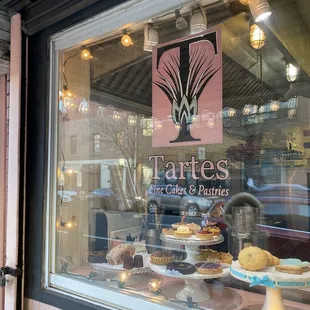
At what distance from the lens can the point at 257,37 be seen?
3.10m

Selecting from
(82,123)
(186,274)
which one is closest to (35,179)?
(82,123)

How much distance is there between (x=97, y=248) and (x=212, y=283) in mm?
819

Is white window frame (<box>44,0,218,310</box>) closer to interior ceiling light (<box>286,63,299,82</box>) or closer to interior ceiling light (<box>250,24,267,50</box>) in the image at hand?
interior ceiling light (<box>250,24,267,50</box>)

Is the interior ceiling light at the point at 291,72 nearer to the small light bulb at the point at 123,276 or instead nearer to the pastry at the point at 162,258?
the pastry at the point at 162,258

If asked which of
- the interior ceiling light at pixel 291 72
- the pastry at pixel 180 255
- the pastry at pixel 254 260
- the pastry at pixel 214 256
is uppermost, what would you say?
the interior ceiling light at pixel 291 72

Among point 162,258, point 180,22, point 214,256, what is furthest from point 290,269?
point 180,22

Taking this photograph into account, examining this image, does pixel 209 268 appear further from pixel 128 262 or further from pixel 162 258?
pixel 128 262

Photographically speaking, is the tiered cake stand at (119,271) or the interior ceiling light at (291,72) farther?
the interior ceiling light at (291,72)

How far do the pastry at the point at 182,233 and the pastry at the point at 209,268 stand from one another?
24 cm

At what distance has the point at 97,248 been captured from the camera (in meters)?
2.13

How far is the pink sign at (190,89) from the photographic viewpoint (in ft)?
5.68

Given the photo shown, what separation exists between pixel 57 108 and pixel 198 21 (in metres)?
0.92

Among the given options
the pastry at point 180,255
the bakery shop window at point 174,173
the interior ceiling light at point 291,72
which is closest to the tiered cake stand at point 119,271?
the bakery shop window at point 174,173

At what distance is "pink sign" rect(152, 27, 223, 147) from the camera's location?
1730mm
